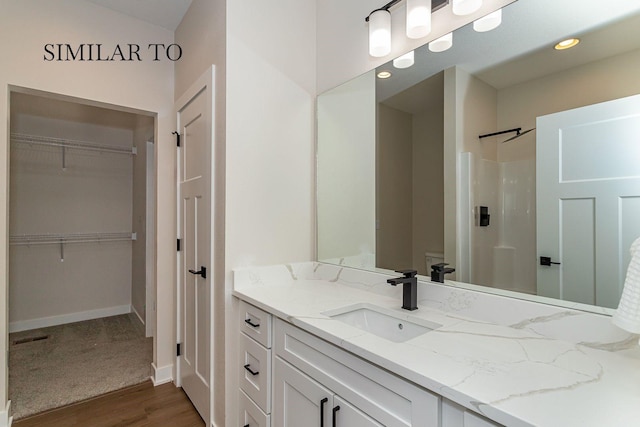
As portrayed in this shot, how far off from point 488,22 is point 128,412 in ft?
9.45

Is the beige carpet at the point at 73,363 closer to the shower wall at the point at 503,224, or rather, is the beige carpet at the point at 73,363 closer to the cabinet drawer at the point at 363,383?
the cabinet drawer at the point at 363,383

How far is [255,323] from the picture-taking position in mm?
1488

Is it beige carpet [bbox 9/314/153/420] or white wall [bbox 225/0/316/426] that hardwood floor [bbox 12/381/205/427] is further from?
white wall [bbox 225/0/316/426]

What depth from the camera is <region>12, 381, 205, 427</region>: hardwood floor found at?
189cm

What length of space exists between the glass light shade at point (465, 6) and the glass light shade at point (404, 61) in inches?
9.9

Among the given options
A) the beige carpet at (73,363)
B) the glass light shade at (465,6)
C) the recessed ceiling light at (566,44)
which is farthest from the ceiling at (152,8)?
the beige carpet at (73,363)

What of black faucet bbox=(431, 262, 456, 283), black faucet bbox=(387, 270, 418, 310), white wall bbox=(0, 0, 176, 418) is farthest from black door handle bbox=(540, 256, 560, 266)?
white wall bbox=(0, 0, 176, 418)

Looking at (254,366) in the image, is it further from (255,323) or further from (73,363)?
(73,363)

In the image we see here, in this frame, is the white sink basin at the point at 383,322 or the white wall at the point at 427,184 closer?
the white sink basin at the point at 383,322

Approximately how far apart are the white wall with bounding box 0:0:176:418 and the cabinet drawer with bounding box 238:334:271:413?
1093 mm

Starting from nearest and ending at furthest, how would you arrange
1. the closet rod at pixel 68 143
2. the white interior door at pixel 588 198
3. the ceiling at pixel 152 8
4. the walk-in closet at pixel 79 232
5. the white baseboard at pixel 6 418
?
the white interior door at pixel 588 198, the white baseboard at pixel 6 418, the ceiling at pixel 152 8, the walk-in closet at pixel 79 232, the closet rod at pixel 68 143

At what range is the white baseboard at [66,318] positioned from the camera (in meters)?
3.38

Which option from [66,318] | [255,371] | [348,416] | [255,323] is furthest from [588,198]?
[66,318]

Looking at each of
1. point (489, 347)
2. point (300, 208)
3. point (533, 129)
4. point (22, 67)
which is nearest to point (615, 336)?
point (489, 347)
